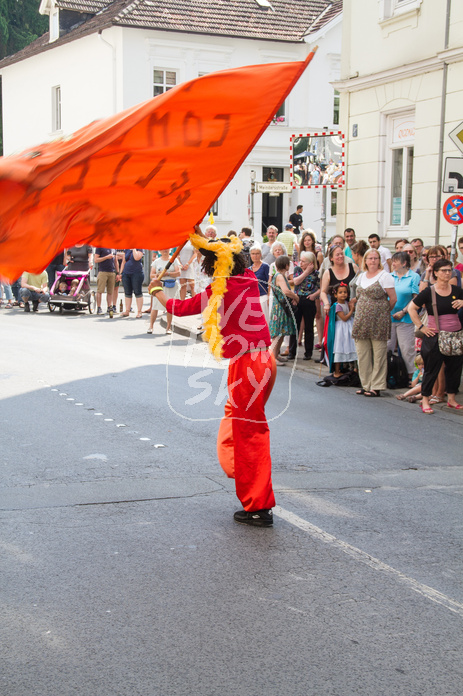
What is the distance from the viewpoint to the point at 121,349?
1440 centimetres

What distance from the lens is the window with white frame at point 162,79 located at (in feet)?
106

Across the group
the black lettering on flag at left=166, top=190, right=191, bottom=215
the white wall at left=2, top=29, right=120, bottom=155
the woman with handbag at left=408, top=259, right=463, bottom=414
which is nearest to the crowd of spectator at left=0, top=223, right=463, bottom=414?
the woman with handbag at left=408, top=259, right=463, bottom=414

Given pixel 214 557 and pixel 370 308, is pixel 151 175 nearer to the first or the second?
pixel 214 557

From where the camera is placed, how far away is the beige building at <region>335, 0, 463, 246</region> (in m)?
16.5

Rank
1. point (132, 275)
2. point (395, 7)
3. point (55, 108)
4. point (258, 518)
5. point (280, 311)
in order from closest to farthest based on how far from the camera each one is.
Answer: point (258, 518) → point (280, 311) → point (395, 7) → point (132, 275) → point (55, 108)

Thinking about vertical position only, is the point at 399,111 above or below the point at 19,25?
below

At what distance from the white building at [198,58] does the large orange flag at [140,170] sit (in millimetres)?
26716

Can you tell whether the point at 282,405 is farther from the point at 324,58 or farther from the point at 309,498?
the point at 324,58

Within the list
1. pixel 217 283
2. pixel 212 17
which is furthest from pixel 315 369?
pixel 212 17

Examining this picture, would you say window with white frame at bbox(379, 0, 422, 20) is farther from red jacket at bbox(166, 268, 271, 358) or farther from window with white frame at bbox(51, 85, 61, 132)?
window with white frame at bbox(51, 85, 61, 132)

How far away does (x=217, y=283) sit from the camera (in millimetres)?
5980

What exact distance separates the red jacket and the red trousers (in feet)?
0.36

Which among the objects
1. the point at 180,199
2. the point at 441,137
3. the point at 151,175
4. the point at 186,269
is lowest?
the point at 186,269

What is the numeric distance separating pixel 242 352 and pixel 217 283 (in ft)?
1.78
